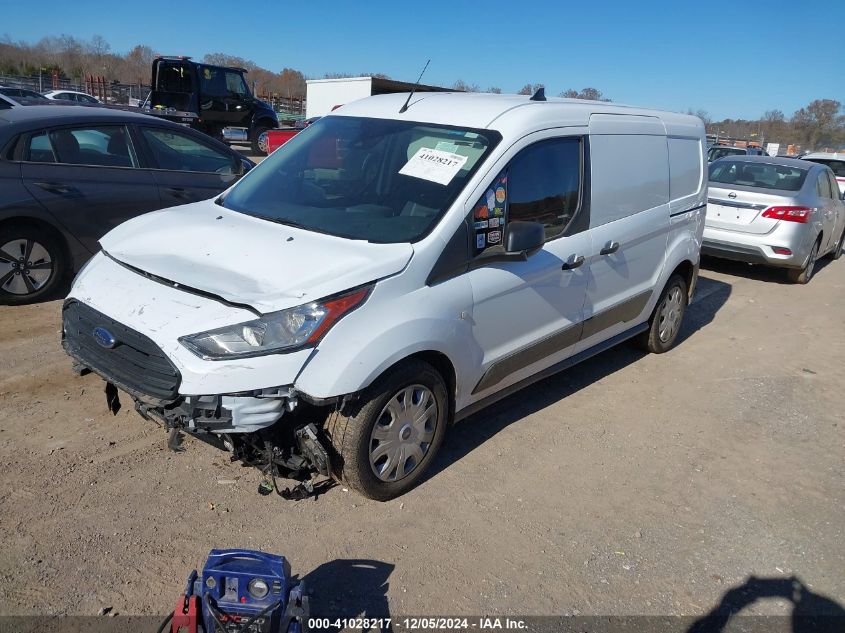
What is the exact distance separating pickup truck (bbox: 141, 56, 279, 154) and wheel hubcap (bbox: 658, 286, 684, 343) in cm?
1452

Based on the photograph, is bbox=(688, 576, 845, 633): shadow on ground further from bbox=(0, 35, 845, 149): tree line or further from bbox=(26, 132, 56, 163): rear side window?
bbox=(0, 35, 845, 149): tree line

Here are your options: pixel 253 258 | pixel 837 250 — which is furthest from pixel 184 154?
pixel 837 250

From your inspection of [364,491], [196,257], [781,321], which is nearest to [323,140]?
[196,257]

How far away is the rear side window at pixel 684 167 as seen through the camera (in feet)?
18.0

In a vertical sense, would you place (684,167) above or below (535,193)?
above

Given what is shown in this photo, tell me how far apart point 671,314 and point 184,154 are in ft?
15.9

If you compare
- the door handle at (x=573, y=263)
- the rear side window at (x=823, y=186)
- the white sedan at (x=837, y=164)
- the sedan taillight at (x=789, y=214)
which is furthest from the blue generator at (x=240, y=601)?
the white sedan at (x=837, y=164)

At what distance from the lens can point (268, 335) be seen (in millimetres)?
2918

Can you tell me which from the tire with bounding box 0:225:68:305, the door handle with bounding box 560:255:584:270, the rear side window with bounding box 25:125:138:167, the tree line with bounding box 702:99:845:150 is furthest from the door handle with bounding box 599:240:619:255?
the tree line with bounding box 702:99:845:150

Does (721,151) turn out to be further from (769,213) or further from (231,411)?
(231,411)

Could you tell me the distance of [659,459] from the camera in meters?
4.29

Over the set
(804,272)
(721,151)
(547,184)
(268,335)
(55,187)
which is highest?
(721,151)

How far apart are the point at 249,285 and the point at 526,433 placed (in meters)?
2.19

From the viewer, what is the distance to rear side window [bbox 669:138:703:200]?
216 inches
